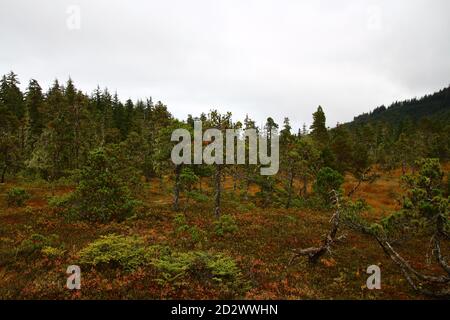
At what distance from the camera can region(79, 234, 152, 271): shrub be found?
1702 centimetres

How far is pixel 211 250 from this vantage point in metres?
20.1

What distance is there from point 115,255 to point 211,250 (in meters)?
5.24

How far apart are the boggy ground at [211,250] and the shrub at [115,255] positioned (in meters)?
0.48

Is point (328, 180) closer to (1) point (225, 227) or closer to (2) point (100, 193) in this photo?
(1) point (225, 227)

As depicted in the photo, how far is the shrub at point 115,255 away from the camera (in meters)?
17.0

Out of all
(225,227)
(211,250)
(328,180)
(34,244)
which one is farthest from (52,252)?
(328,180)

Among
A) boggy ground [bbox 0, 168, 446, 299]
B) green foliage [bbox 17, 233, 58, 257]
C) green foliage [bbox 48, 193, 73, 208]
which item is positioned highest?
green foliage [bbox 48, 193, 73, 208]

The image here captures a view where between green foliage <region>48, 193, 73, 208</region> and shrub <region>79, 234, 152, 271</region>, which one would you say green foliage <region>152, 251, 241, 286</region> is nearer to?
shrub <region>79, 234, 152, 271</region>

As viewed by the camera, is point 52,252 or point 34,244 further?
point 34,244

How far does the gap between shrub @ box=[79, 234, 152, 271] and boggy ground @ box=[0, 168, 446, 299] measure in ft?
1.58

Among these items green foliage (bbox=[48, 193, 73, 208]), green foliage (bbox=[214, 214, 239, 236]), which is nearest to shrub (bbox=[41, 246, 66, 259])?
green foliage (bbox=[214, 214, 239, 236])

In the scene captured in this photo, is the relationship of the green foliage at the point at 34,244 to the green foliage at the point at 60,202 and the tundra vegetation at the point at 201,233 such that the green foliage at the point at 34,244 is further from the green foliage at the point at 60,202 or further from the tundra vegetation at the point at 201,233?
the green foliage at the point at 60,202

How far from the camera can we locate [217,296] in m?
14.0

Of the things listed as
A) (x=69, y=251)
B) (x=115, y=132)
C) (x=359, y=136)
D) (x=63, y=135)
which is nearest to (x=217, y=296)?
(x=69, y=251)
